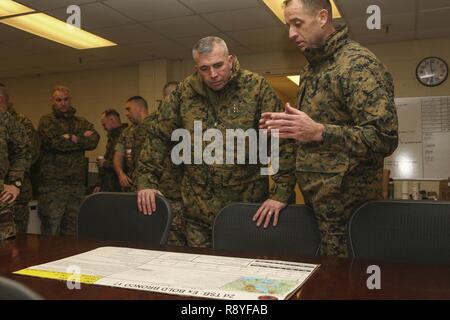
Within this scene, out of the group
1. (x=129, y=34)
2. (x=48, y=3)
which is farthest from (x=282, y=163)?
(x=129, y=34)

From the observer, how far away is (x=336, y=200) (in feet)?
5.17

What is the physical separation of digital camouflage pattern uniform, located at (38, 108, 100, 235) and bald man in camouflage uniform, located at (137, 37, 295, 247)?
2.34m

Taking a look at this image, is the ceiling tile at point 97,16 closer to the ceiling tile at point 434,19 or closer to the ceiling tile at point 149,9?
the ceiling tile at point 149,9

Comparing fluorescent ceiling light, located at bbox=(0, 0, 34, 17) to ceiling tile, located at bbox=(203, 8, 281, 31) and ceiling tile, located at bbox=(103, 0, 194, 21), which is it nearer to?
ceiling tile, located at bbox=(103, 0, 194, 21)

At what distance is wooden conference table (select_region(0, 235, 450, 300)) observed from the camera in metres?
0.88

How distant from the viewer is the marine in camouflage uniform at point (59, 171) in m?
4.13

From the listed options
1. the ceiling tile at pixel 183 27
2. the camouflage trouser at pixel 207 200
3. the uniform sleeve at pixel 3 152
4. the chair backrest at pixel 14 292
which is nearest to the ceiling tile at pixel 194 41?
the ceiling tile at pixel 183 27

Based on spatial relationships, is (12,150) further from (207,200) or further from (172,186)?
(207,200)

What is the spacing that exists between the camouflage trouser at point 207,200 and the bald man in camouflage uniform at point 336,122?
393mm

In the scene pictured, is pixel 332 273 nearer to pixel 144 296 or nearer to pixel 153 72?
pixel 144 296
